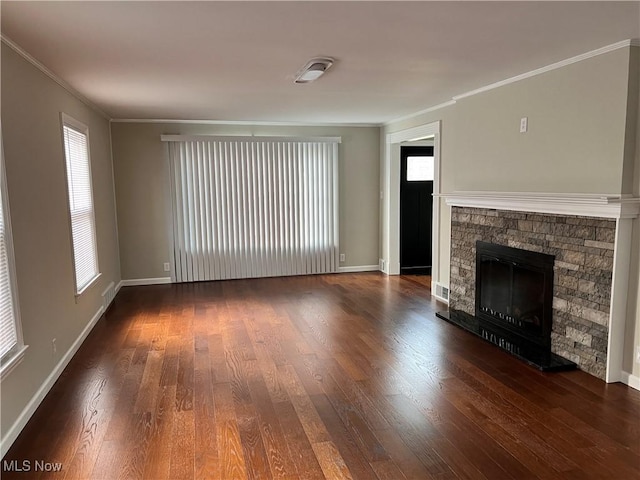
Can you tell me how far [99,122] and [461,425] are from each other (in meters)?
5.10

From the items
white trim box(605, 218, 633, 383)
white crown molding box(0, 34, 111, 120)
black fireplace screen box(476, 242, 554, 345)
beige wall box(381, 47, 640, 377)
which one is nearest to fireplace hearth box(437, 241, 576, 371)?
black fireplace screen box(476, 242, 554, 345)

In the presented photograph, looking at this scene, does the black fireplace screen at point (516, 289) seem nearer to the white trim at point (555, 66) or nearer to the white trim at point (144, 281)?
the white trim at point (555, 66)

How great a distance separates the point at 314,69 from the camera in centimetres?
339

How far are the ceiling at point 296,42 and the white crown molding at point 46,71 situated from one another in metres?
0.04

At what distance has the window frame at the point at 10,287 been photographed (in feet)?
8.27

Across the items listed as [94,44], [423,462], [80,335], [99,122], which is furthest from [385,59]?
[99,122]

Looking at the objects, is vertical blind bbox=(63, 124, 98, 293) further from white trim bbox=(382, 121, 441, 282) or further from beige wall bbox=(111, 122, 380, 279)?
white trim bbox=(382, 121, 441, 282)

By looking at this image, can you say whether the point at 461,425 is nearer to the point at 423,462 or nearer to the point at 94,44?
the point at 423,462

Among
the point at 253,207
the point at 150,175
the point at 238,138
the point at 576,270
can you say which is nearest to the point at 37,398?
the point at 576,270

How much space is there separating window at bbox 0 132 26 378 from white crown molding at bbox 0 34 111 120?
0.76m

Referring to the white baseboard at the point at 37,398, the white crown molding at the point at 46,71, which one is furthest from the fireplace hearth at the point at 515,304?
the white crown molding at the point at 46,71

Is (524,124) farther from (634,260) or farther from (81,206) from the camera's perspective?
(81,206)

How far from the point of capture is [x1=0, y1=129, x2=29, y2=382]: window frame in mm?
2520

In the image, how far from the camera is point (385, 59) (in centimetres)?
327
